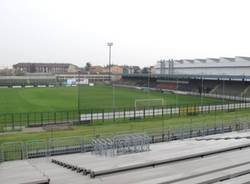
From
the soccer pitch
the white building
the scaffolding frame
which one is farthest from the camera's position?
the white building

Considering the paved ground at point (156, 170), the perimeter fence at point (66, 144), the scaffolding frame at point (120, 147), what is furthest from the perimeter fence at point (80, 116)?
the paved ground at point (156, 170)

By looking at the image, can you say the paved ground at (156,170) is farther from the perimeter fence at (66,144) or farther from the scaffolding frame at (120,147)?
the perimeter fence at (66,144)

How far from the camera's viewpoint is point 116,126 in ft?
98.6

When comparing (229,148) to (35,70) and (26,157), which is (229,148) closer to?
(26,157)

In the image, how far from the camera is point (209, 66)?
87375 mm

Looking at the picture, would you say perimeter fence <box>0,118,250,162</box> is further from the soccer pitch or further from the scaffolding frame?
the soccer pitch

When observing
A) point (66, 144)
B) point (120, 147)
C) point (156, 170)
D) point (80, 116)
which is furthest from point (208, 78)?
point (156, 170)

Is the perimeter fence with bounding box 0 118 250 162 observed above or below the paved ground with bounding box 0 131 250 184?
below

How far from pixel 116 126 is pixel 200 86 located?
4742 centimetres

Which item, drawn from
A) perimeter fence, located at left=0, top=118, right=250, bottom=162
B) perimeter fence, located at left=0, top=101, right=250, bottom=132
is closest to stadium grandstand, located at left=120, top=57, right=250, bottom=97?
perimeter fence, located at left=0, top=101, right=250, bottom=132

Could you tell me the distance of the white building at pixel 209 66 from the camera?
7419 cm

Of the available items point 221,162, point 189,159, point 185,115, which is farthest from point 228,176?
point 185,115

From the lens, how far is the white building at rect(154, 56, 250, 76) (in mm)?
74188

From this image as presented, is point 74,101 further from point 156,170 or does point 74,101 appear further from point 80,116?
point 156,170
